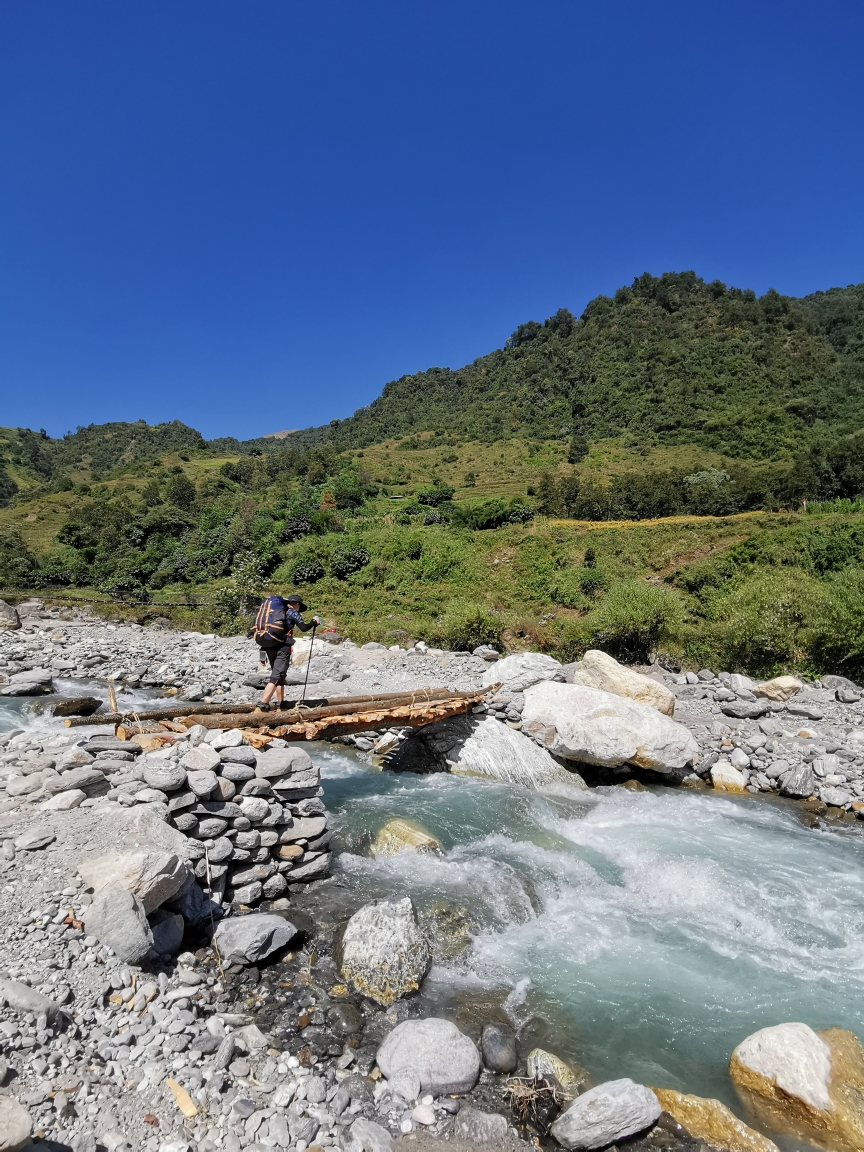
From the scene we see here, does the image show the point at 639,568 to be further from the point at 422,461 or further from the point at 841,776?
the point at 422,461

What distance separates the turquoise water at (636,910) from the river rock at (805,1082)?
0.28 metres

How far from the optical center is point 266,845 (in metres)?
7.34

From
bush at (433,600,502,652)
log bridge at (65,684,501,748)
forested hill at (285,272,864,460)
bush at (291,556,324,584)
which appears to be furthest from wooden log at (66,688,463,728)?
forested hill at (285,272,864,460)

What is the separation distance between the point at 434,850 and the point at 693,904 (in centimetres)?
391

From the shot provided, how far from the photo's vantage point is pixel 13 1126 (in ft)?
9.57

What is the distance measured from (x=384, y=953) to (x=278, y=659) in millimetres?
6113

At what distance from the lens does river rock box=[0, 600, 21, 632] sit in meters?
26.8

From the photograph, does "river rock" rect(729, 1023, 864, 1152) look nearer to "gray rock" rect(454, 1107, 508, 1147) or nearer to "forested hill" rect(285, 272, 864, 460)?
"gray rock" rect(454, 1107, 508, 1147)

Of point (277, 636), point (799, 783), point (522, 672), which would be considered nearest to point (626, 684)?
point (522, 672)

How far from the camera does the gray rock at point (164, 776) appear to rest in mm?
A: 6742

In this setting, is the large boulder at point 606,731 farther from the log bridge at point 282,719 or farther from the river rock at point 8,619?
the river rock at point 8,619

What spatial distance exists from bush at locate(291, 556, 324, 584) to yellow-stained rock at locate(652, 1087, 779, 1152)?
35.3 meters

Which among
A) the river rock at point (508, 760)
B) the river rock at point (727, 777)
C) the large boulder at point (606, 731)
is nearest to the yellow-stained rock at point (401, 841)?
the river rock at point (508, 760)

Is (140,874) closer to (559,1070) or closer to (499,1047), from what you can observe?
(499,1047)
